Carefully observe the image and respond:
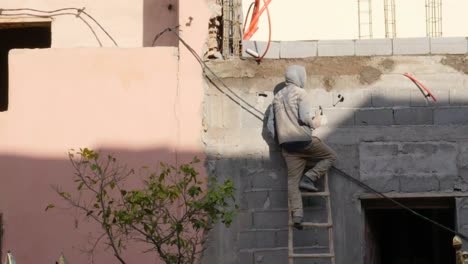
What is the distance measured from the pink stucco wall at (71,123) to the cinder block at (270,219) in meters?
0.95

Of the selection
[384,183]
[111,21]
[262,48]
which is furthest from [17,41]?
[384,183]

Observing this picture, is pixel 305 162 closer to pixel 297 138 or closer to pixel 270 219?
pixel 297 138

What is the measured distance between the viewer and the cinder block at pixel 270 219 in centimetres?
1196

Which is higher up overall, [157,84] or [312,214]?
[157,84]

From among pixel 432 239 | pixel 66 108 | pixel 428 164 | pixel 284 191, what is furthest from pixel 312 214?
pixel 432 239

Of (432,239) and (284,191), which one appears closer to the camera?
(284,191)

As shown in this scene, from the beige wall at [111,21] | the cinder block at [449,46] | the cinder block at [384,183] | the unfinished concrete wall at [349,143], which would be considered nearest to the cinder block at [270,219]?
the unfinished concrete wall at [349,143]

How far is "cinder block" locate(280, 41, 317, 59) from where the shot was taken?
1223 centimetres

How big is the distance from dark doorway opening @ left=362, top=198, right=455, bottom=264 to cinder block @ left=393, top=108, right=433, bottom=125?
4.99 ft

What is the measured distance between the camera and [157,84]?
40.3ft

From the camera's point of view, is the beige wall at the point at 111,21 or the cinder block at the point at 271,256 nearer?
the cinder block at the point at 271,256

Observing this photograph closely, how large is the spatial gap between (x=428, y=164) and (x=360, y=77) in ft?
3.74

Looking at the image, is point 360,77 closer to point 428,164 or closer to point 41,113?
point 428,164

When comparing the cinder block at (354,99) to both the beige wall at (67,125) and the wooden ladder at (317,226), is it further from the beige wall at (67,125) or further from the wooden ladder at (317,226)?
the beige wall at (67,125)
